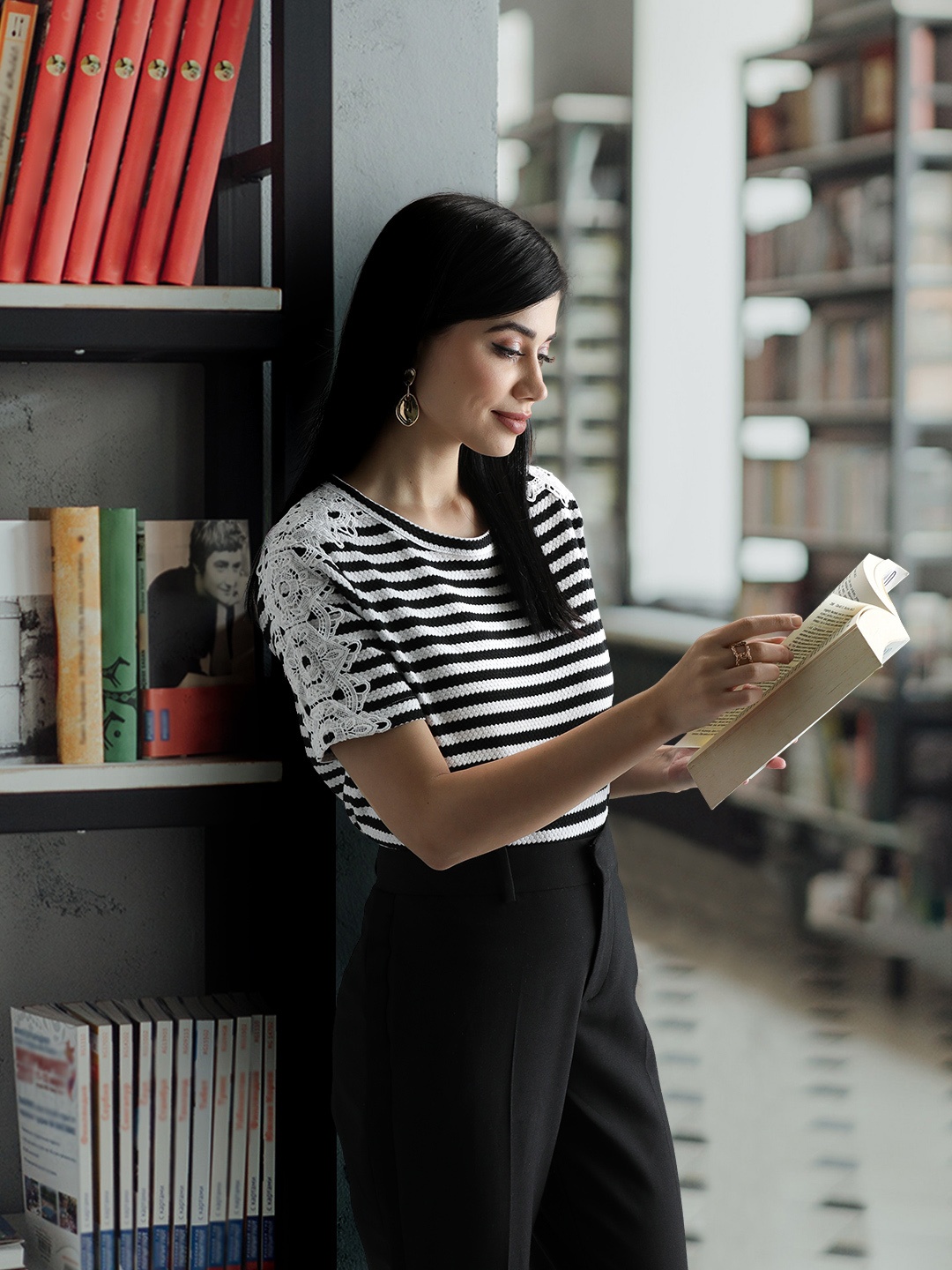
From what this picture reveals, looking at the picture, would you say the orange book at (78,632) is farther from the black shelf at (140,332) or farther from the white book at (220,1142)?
the white book at (220,1142)

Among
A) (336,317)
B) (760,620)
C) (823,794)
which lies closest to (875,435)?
(823,794)

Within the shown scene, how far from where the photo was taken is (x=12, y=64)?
141cm

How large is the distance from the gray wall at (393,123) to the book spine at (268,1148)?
0.14 m

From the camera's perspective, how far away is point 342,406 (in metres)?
1.44

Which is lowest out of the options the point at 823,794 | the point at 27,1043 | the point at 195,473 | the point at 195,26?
the point at 823,794

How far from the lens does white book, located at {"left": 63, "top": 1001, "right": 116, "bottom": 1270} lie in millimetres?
1509

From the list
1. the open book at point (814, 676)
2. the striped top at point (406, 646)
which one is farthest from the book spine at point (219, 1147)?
the open book at point (814, 676)

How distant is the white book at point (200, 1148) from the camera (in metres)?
1.55

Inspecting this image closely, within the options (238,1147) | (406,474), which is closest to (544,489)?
(406,474)

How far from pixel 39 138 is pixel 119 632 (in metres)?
0.51

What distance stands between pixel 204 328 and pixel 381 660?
0.43 meters

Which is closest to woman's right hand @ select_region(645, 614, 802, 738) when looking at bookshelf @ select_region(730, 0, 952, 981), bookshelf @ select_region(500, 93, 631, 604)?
bookshelf @ select_region(730, 0, 952, 981)

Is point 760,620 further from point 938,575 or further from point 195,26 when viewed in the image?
point 938,575

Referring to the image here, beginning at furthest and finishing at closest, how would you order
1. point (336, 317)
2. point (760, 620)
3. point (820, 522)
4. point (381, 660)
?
point (820, 522)
point (336, 317)
point (381, 660)
point (760, 620)
